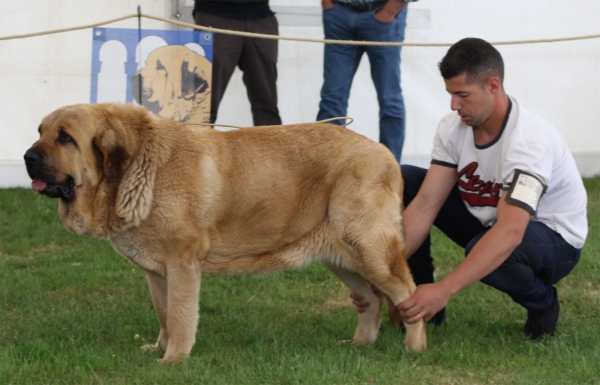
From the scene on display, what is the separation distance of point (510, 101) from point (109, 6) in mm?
4383

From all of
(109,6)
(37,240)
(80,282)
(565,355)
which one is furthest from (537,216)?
(109,6)

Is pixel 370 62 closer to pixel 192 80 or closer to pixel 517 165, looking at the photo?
pixel 192 80

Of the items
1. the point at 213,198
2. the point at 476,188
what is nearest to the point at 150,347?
the point at 213,198

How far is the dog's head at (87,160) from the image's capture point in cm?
345

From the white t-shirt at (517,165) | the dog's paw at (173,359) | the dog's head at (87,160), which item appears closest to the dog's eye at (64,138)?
the dog's head at (87,160)

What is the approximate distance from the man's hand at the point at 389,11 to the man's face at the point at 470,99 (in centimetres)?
260

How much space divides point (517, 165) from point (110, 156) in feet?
6.37

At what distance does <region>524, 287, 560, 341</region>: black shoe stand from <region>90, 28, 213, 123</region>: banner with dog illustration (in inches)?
123

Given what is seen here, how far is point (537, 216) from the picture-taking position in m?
4.05

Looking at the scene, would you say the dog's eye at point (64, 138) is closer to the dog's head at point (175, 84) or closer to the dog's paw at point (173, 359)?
the dog's paw at point (173, 359)

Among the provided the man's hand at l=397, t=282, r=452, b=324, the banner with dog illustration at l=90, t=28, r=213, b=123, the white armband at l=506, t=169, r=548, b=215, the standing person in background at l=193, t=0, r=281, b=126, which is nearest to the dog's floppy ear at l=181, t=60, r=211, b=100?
the banner with dog illustration at l=90, t=28, r=213, b=123

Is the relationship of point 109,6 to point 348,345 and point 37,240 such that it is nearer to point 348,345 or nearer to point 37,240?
point 37,240

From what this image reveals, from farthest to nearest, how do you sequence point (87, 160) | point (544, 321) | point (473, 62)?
point (544, 321) → point (473, 62) → point (87, 160)

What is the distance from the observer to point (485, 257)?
366 centimetres
